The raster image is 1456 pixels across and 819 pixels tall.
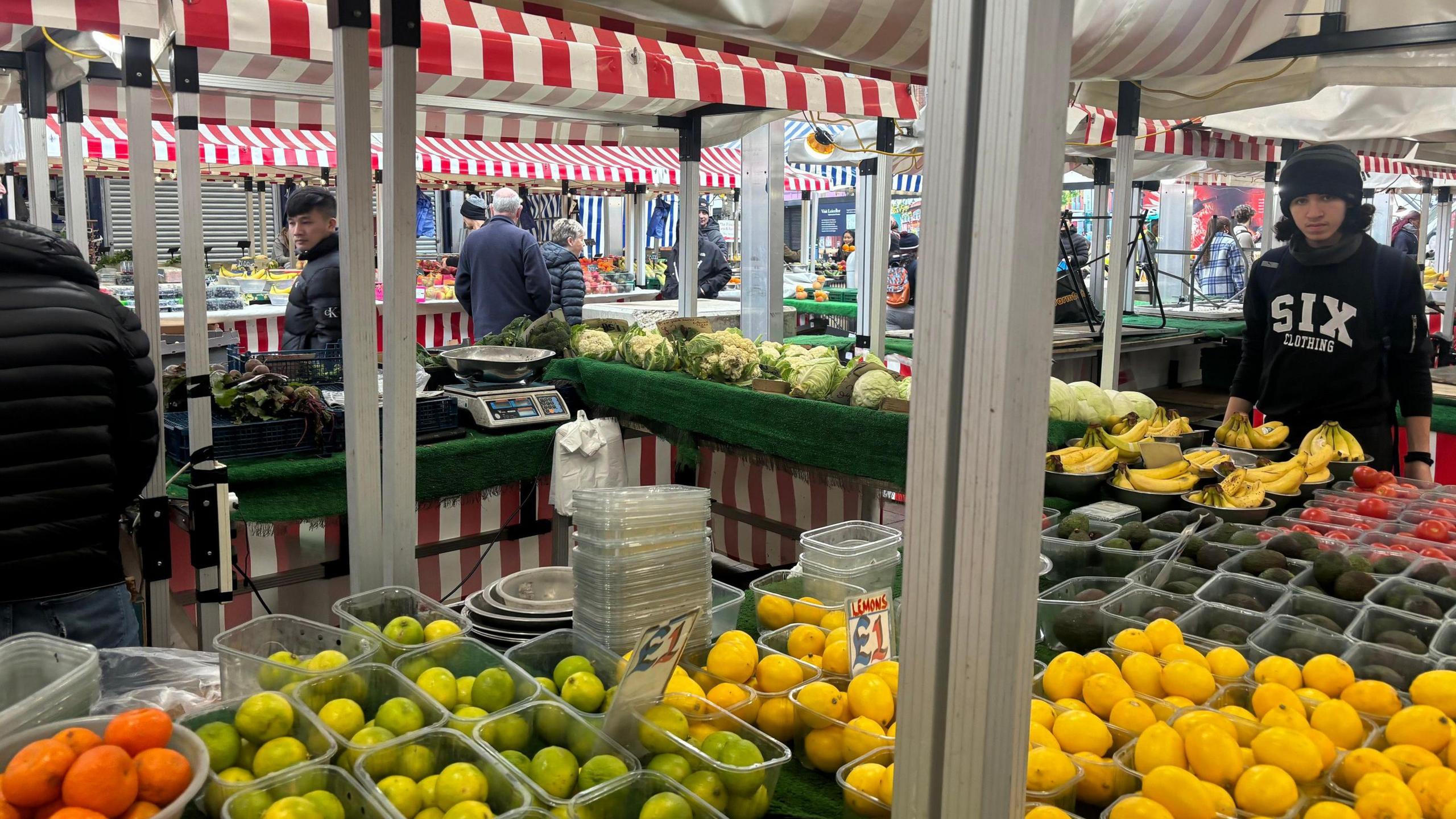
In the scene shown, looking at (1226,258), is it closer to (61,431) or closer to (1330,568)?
(1330,568)

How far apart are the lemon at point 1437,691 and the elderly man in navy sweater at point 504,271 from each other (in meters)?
5.68

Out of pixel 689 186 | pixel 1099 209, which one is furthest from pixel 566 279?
pixel 1099 209

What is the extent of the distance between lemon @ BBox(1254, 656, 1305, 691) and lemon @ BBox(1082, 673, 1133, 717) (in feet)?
0.86

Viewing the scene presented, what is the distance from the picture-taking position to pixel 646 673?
1.50 meters

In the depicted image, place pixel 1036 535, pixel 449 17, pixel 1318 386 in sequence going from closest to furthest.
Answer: pixel 1036 535
pixel 1318 386
pixel 449 17

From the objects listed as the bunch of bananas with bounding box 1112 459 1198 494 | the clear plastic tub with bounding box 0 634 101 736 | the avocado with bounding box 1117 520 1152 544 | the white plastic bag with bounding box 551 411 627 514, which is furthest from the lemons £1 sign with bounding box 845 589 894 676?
the white plastic bag with bounding box 551 411 627 514

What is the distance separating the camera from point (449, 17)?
462cm

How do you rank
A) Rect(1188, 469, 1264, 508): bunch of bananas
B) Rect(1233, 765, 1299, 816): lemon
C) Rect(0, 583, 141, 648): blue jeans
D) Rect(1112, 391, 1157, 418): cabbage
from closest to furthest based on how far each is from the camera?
1. Rect(1233, 765, 1299, 816): lemon
2. Rect(0, 583, 141, 648): blue jeans
3. Rect(1188, 469, 1264, 508): bunch of bananas
4. Rect(1112, 391, 1157, 418): cabbage

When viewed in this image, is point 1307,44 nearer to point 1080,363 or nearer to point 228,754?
point 228,754

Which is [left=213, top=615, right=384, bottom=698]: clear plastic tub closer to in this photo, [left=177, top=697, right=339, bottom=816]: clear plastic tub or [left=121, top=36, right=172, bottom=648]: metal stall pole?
[left=177, top=697, right=339, bottom=816]: clear plastic tub

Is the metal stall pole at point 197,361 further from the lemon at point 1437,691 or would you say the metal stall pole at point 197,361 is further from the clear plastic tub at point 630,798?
the lemon at point 1437,691

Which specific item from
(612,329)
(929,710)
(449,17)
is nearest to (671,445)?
(612,329)

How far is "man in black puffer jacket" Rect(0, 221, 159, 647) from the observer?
2.29 metres

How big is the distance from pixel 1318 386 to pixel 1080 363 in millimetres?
4079
